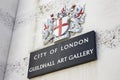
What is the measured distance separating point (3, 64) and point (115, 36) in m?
1.66

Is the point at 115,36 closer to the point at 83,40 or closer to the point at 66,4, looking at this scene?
the point at 83,40

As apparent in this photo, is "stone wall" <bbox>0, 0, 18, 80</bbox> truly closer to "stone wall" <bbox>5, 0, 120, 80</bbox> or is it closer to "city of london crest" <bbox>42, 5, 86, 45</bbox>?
"stone wall" <bbox>5, 0, 120, 80</bbox>

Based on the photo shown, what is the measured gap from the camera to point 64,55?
344 centimetres

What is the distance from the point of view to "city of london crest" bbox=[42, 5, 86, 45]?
3598 mm

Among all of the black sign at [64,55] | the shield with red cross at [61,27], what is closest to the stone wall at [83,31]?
the black sign at [64,55]

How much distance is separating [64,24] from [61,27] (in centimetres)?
5

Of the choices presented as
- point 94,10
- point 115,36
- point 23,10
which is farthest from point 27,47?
point 115,36

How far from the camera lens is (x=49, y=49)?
363cm

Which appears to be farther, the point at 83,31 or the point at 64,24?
the point at 64,24

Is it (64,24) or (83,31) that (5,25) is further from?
(83,31)

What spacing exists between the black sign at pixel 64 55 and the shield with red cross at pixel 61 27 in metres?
0.17

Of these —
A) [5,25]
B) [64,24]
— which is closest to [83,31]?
[64,24]

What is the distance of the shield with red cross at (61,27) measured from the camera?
144 inches

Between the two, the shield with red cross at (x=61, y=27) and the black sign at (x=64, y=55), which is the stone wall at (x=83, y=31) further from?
the shield with red cross at (x=61, y=27)
